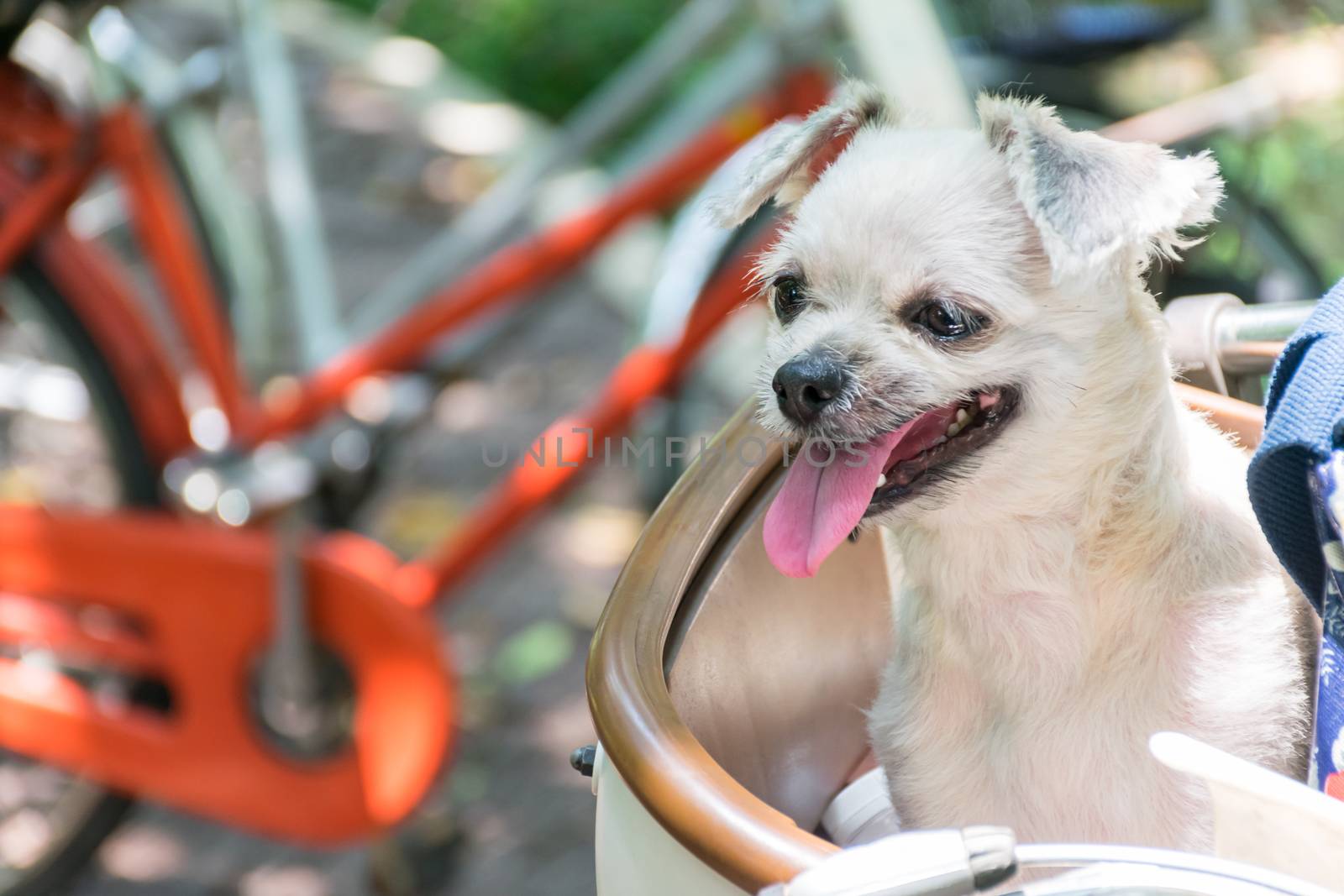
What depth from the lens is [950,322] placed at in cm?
109

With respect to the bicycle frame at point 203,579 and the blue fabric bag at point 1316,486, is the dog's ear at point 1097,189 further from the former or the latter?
the bicycle frame at point 203,579

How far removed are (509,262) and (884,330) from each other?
4.24 feet

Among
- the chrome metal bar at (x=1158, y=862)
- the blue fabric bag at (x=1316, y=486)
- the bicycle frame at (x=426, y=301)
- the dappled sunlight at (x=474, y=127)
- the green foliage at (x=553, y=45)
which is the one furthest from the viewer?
the green foliage at (x=553, y=45)

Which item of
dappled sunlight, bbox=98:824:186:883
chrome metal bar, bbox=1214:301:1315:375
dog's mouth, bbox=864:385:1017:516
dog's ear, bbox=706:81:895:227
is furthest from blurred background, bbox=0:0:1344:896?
dog's mouth, bbox=864:385:1017:516

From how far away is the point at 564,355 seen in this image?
3738 millimetres

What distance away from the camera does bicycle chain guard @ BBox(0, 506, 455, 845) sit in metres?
2.11

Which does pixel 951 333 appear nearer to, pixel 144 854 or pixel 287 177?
pixel 287 177

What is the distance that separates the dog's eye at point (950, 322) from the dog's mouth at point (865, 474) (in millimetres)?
51

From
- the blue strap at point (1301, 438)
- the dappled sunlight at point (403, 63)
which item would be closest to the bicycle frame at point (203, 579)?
the blue strap at point (1301, 438)

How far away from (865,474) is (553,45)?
394 cm

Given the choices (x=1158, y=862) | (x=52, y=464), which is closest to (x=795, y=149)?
(x=1158, y=862)

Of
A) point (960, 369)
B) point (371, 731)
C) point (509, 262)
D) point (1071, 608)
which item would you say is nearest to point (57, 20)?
point (509, 262)

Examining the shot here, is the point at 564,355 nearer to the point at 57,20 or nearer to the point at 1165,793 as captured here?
the point at 57,20

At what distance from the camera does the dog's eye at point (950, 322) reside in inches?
42.8
